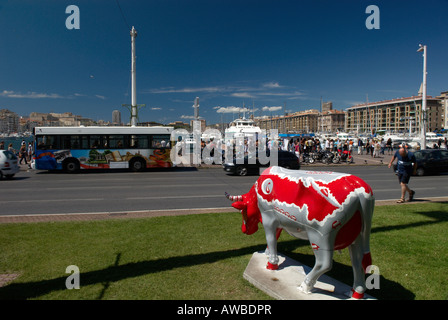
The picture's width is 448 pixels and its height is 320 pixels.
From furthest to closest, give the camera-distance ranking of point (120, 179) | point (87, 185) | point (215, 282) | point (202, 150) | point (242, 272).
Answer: point (202, 150)
point (120, 179)
point (87, 185)
point (242, 272)
point (215, 282)

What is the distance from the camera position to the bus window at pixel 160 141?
70.1 ft

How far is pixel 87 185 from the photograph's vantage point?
50.8 feet

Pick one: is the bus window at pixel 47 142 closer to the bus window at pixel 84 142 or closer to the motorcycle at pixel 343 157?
the bus window at pixel 84 142

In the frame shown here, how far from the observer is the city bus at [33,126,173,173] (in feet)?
66.1

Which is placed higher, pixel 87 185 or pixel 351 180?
pixel 351 180

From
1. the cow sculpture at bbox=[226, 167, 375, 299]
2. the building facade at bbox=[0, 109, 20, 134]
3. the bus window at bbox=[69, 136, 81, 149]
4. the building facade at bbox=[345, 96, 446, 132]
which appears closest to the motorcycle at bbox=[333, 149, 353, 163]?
the bus window at bbox=[69, 136, 81, 149]

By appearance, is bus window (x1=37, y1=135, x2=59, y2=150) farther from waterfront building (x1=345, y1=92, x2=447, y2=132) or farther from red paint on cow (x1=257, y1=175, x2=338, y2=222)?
waterfront building (x1=345, y1=92, x2=447, y2=132)

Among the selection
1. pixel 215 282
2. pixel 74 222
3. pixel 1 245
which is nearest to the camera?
pixel 215 282

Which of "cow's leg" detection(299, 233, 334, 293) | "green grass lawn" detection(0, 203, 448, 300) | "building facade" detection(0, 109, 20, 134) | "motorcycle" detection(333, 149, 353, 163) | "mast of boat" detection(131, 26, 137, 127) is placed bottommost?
"green grass lawn" detection(0, 203, 448, 300)

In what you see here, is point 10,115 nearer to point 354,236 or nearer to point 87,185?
point 87,185

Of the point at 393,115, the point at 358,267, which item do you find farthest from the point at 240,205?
the point at 393,115

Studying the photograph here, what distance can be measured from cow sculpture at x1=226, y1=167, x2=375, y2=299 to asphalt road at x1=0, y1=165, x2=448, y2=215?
21.4 ft
